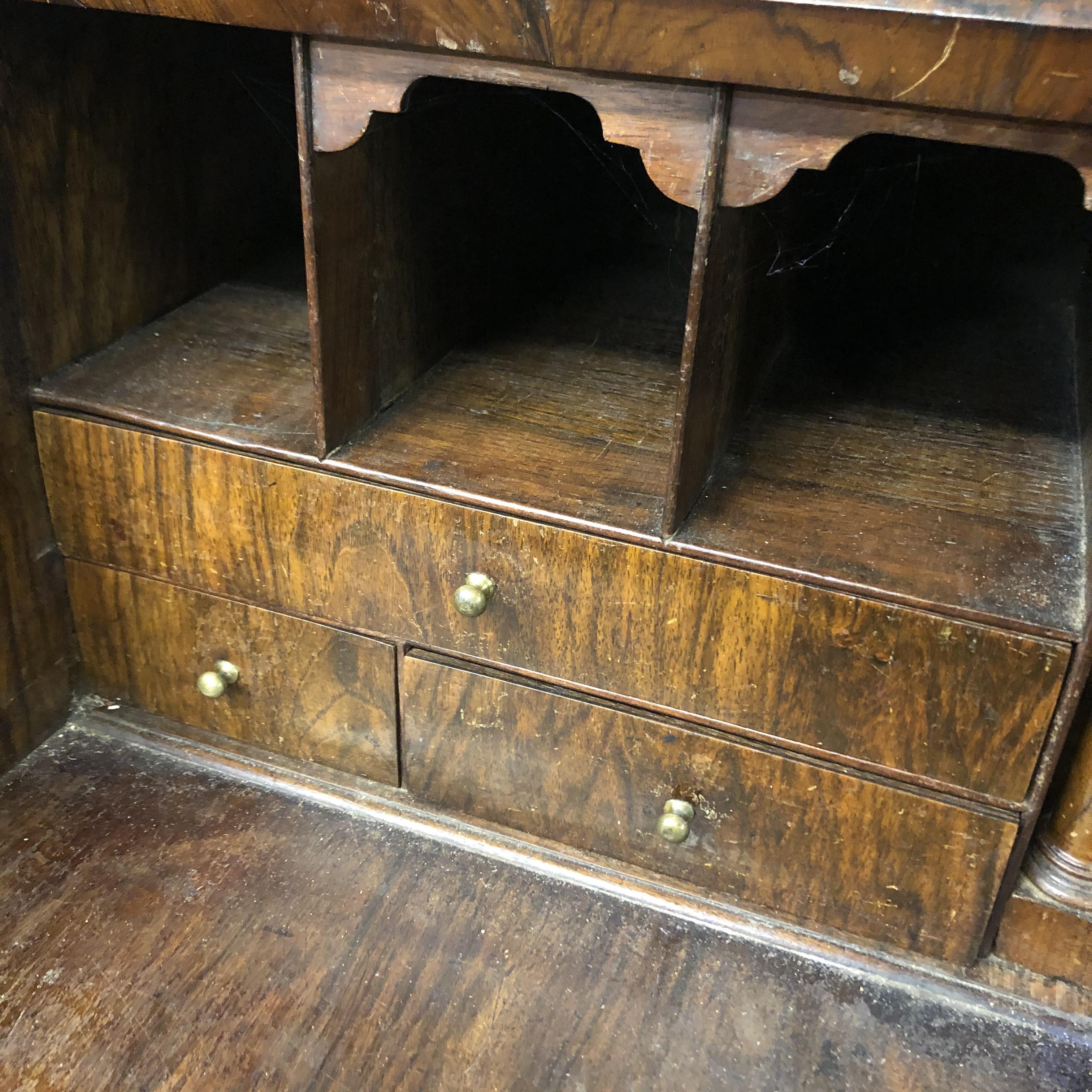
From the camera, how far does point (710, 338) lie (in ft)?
2.68

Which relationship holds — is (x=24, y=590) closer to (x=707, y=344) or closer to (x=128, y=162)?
(x=128, y=162)

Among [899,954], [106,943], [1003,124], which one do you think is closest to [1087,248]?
[1003,124]

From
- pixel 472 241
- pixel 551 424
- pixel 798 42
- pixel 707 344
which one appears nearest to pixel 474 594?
pixel 551 424

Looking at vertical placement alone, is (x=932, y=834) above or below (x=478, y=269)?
below

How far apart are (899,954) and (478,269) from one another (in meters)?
0.81

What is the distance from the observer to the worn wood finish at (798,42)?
2.05 ft

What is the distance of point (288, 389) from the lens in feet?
3.50

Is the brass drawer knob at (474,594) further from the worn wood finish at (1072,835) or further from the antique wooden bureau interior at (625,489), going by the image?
the worn wood finish at (1072,835)

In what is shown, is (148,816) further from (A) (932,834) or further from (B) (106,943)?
(A) (932,834)

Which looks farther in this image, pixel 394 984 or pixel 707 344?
pixel 394 984

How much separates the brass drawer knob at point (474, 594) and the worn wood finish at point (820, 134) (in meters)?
0.39

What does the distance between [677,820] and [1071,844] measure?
0.34 meters

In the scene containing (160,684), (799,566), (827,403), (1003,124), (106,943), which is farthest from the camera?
(160,684)

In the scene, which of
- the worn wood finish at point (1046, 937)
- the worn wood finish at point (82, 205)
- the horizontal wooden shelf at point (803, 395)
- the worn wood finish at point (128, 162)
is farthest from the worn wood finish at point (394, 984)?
the worn wood finish at point (128, 162)
